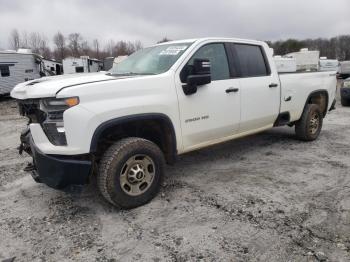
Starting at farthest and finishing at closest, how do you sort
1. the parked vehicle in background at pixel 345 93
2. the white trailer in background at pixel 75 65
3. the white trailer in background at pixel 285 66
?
the white trailer in background at pixel 75 65
the parked vehicle in background at pixel 345 93
the white trailer in background at pixel 285 66

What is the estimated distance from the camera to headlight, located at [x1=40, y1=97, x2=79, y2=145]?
10.6 feet

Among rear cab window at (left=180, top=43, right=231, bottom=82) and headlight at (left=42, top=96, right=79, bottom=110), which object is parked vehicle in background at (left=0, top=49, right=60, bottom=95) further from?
headlight at (left=42, top=96, right=79, bottom=110)

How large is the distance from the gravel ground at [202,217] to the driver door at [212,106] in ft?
2.03

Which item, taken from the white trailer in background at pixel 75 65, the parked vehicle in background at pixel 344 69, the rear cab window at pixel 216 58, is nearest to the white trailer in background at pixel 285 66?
the rear cab window at pixel 216 58

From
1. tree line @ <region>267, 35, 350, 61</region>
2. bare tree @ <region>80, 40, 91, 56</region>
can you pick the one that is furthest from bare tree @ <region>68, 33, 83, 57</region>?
tree line @ <region>267, 35, 350, 61</region>

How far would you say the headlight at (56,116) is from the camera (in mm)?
3232

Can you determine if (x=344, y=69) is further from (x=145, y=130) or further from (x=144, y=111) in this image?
(x=144, y=111)

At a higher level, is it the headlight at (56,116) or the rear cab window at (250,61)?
the rear cab window at (250,61)

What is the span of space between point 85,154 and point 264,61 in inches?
131

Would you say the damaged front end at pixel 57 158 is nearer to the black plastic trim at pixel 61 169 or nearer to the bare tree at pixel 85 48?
the black plastic trim at pixel 61 169

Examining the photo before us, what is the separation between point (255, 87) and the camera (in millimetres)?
4957

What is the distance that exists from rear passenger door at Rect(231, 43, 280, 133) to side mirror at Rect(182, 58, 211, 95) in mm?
926

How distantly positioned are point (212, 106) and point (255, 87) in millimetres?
979

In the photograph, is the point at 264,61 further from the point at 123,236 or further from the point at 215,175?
the point at 123,236
